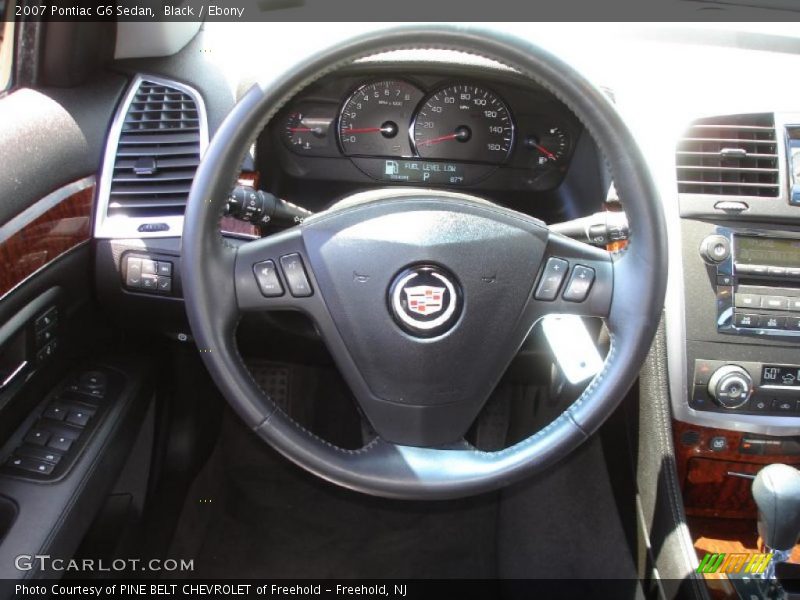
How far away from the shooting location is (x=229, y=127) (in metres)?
1.10

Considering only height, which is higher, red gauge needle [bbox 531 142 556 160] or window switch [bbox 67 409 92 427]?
red gauge needle [bbox 531 142 556 160]

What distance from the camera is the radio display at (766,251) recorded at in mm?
1629

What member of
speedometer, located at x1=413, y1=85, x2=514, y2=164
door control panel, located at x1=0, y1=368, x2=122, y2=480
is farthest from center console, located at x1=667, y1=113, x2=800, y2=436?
door control panel, located at x1=0, y1=368, x2=122, y2=480

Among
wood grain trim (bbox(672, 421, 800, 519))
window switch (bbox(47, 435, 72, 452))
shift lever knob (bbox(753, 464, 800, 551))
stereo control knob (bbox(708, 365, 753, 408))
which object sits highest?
stereo control knob (bbox(708, 365, 753, 408))

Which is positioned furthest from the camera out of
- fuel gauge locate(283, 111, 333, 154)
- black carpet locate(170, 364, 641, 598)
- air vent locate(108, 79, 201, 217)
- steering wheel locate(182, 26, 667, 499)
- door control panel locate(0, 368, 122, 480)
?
black carpet locate(170, 364, 641, 598)

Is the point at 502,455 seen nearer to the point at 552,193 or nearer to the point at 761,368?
the point at 761,368

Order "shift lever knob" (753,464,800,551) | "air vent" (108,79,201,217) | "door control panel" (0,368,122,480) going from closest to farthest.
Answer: "shift lever knob" (753,464,800,551), "door control panel" (0,368,122,480), "air vent" (108,79,201,217)

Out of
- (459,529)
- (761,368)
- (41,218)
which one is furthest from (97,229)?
(761,368)

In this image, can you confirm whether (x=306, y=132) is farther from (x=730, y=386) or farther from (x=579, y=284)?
(x=730, y=386)

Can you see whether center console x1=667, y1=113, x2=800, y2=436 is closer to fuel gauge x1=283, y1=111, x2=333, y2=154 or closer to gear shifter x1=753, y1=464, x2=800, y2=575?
gear shifter x1=753, y1=464, x2=800, y2=575

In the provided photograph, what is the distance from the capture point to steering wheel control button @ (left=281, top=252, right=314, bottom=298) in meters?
1.23

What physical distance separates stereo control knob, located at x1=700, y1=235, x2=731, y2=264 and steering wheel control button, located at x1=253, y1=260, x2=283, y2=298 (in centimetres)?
91

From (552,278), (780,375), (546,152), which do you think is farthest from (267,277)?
(780,375)

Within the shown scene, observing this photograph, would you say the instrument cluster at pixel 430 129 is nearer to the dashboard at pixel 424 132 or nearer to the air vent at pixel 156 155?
the dashboard at pixel 424 132
